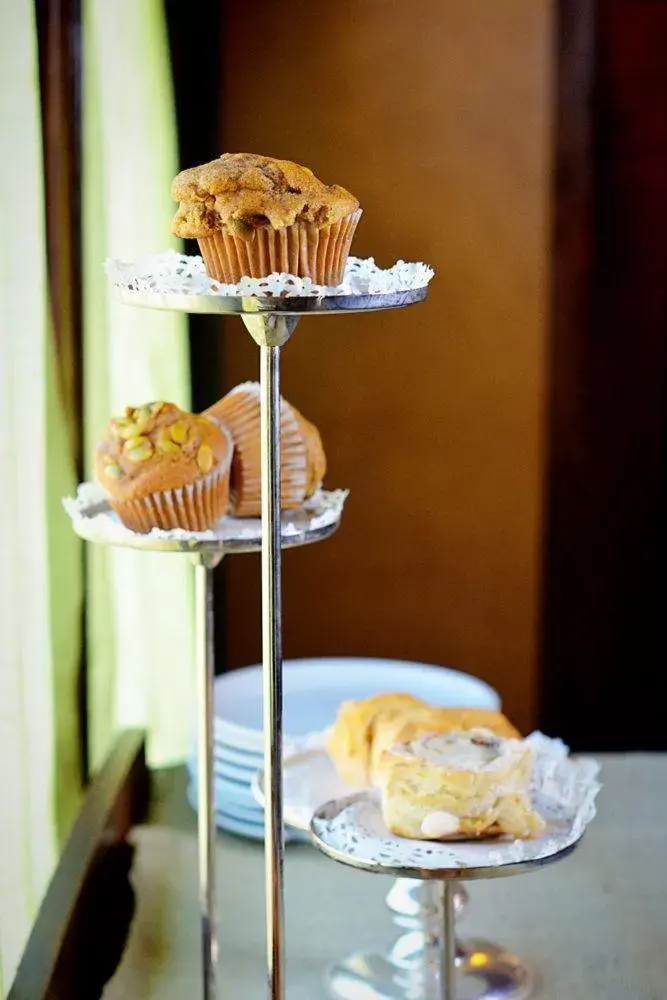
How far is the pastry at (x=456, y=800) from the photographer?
35.8 inches

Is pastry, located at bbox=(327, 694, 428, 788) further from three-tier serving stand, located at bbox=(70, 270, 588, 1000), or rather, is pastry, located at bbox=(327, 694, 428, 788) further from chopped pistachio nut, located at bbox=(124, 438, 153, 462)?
chopped pistachio nut, located at bbox=(124, 438, 153, 462)

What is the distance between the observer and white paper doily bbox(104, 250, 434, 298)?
0.81 metres

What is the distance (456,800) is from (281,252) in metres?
0.35

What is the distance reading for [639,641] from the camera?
252 centimetres

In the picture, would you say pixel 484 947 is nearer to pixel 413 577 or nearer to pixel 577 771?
pixel 577 771

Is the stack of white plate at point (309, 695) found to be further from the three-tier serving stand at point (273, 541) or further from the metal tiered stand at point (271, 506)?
the metal tiered stand at point (271, 506)

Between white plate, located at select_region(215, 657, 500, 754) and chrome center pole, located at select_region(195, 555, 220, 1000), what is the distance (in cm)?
37

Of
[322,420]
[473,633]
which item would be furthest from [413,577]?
[322,420]

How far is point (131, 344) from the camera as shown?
5.16 feet

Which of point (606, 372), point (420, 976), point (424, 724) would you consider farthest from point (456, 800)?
point (606, 372)

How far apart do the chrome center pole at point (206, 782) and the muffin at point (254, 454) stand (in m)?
0.05

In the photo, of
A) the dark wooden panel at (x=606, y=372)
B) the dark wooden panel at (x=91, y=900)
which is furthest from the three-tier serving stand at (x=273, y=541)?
the dark wooden panel at (x=606, y=372)

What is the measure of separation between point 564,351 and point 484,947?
1389 millimetres

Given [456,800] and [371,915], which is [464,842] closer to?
[456,800]
